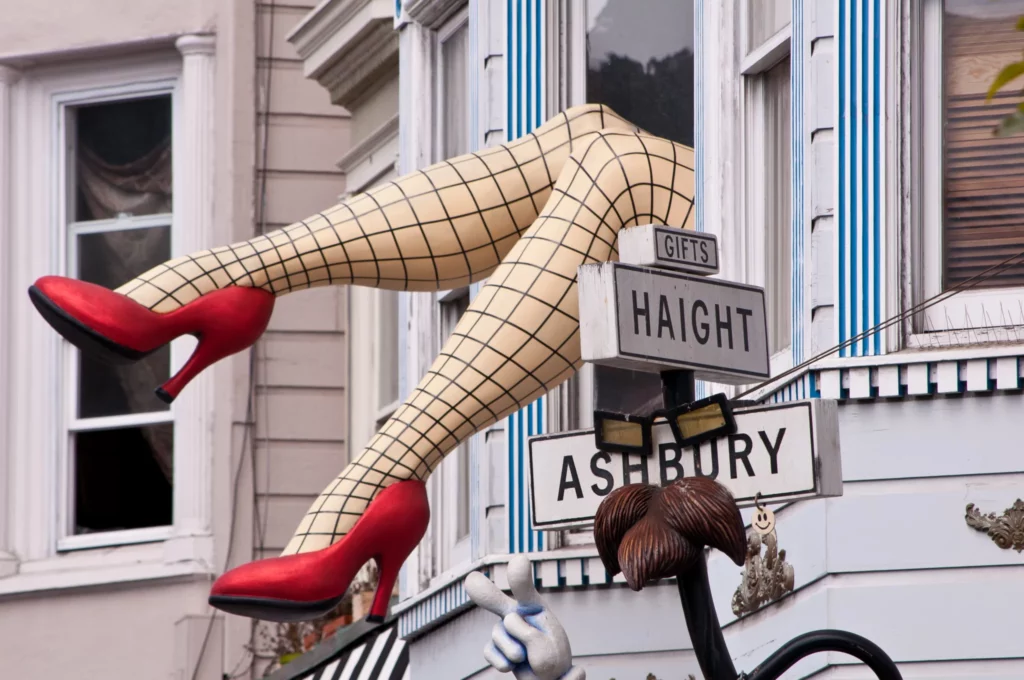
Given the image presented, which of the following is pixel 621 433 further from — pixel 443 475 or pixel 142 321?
pixel 443 475

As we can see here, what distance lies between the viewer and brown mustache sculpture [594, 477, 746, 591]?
4.23 metres

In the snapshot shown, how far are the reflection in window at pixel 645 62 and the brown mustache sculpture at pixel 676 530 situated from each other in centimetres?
378

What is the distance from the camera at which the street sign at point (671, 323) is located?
4.49 metres

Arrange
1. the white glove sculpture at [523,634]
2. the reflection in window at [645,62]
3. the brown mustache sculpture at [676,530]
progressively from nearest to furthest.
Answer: the brown mustache sculpture at [676,530] → the white glove sculpture at [523,634] → the reflection in window at [645,62]

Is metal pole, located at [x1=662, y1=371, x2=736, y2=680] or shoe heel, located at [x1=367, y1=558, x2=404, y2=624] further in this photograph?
shoe heel, located at [x1=367, y1=558, x2=404, y2=624]

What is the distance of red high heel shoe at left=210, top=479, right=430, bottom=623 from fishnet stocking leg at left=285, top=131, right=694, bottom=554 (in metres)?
0.09

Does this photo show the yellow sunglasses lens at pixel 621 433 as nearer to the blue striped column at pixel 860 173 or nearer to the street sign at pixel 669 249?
the street sign at pixel 669 249

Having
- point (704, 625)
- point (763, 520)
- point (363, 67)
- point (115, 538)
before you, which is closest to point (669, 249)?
point (763, 520)

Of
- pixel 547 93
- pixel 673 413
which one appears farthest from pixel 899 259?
Result: pixel 547 93

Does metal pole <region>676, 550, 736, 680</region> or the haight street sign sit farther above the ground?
the haight street sign

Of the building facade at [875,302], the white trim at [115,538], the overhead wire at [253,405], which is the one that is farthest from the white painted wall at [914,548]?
the white trim at [115,538]

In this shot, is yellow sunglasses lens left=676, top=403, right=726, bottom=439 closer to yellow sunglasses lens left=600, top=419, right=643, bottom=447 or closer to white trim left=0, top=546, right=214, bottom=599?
yellow sunglasses lens left=600, top=419, right=643, bottom=447

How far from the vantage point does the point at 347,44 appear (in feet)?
39.7

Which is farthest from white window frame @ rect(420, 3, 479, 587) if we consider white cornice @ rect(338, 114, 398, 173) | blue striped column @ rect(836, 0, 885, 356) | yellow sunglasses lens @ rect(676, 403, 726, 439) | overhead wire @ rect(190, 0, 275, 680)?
yellow sunglasses lens @ rect(676, 403, 726, 439)
